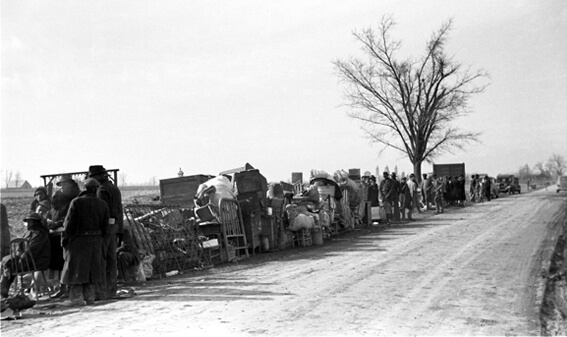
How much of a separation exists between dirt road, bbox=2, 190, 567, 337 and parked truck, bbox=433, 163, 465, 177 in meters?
36.6

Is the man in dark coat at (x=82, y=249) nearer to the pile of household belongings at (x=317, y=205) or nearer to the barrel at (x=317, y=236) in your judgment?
the pile of household belongings at (x=317, y=205)

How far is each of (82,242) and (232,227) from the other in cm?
644

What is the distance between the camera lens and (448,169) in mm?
51906

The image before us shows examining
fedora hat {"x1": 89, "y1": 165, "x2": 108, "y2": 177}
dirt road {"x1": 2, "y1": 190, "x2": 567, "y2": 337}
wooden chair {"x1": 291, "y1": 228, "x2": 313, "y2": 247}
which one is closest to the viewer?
dirt road {"x1": 2, "y1": 190, "x2": 567, "y2": 337}

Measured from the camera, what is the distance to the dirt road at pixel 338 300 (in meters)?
7.34

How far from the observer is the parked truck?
51.2 meters

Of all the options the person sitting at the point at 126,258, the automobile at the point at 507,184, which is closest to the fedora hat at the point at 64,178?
the person sitting at the point at 126,258

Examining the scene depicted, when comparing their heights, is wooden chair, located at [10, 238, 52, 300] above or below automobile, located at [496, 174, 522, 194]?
below

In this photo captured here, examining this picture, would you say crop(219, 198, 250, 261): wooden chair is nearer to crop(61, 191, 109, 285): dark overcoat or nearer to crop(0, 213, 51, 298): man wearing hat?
crop(61, 191, 109, 285): dark overcoat

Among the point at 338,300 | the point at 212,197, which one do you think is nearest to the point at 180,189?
the point at 212,197

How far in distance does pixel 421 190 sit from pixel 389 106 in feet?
48.4

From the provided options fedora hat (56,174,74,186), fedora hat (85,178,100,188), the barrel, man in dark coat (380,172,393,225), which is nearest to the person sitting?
fedora hat (56,174,74,186)

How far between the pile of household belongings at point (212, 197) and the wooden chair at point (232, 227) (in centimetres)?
15

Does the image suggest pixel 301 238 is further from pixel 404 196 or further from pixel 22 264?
pixel 404 196
